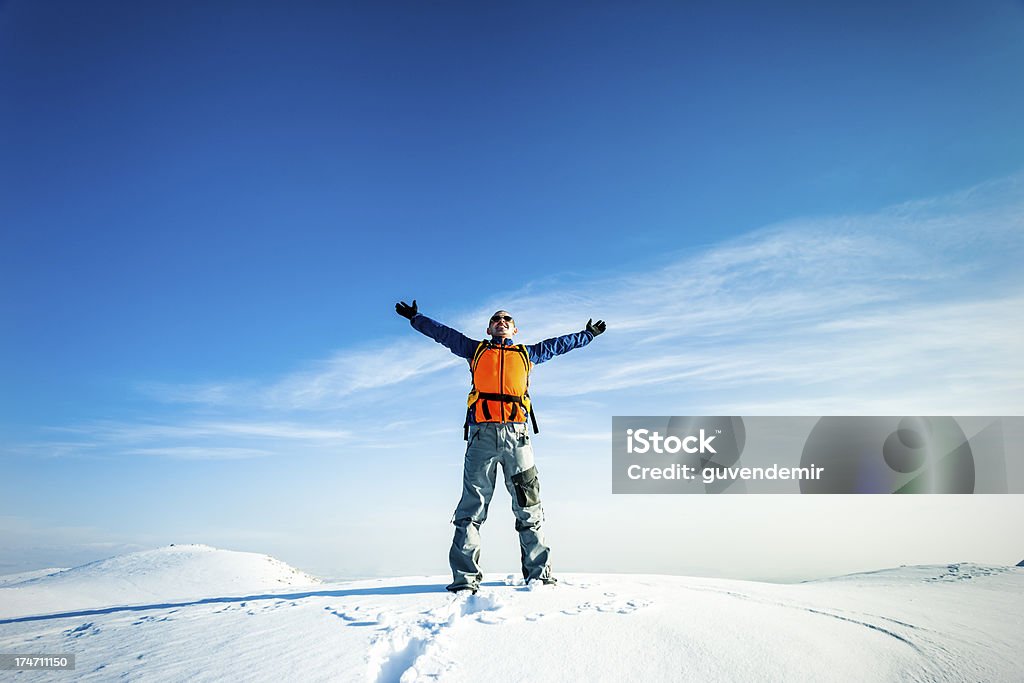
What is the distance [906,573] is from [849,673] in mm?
5951

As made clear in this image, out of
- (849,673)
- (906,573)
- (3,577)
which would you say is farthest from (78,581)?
(906,573)

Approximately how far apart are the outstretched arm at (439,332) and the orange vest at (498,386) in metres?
0.33

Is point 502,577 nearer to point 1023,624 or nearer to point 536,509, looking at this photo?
point 536,509

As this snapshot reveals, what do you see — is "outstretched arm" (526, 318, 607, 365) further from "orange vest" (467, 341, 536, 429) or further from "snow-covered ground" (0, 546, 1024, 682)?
"snow-covered ground" (0, 546, 1024, 682)

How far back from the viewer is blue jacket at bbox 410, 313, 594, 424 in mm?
7910

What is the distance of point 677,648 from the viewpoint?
4.91 metres

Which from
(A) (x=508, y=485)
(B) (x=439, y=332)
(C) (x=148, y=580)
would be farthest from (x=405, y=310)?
(C) (x=148, y=580)

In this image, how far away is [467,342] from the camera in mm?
7918

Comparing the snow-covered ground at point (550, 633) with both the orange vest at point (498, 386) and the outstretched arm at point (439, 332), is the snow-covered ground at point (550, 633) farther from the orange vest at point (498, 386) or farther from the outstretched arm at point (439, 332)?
the outstretched arm at point (439, 332)

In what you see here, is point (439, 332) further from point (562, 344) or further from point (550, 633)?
point (550, 633)

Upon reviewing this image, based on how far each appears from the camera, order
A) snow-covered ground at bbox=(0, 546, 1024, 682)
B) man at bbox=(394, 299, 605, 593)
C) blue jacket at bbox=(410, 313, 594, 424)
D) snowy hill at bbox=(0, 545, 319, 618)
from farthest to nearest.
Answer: snowy hill at bbox=(0, 545, 319, 618) → blue jacket at bbox=(410, 313, 594, 424) → man at bbox=(394, 299, 605, 593) → snow-covered ground at bbox=(0, 546, 1024, 682)

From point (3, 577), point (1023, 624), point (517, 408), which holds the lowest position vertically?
point (3, 577)

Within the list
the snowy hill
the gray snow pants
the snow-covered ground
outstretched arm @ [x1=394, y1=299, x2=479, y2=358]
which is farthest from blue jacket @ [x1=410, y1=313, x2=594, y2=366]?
the snowy hill

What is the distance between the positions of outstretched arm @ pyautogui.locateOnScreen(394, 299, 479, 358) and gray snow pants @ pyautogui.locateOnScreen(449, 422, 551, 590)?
43.0 inches
